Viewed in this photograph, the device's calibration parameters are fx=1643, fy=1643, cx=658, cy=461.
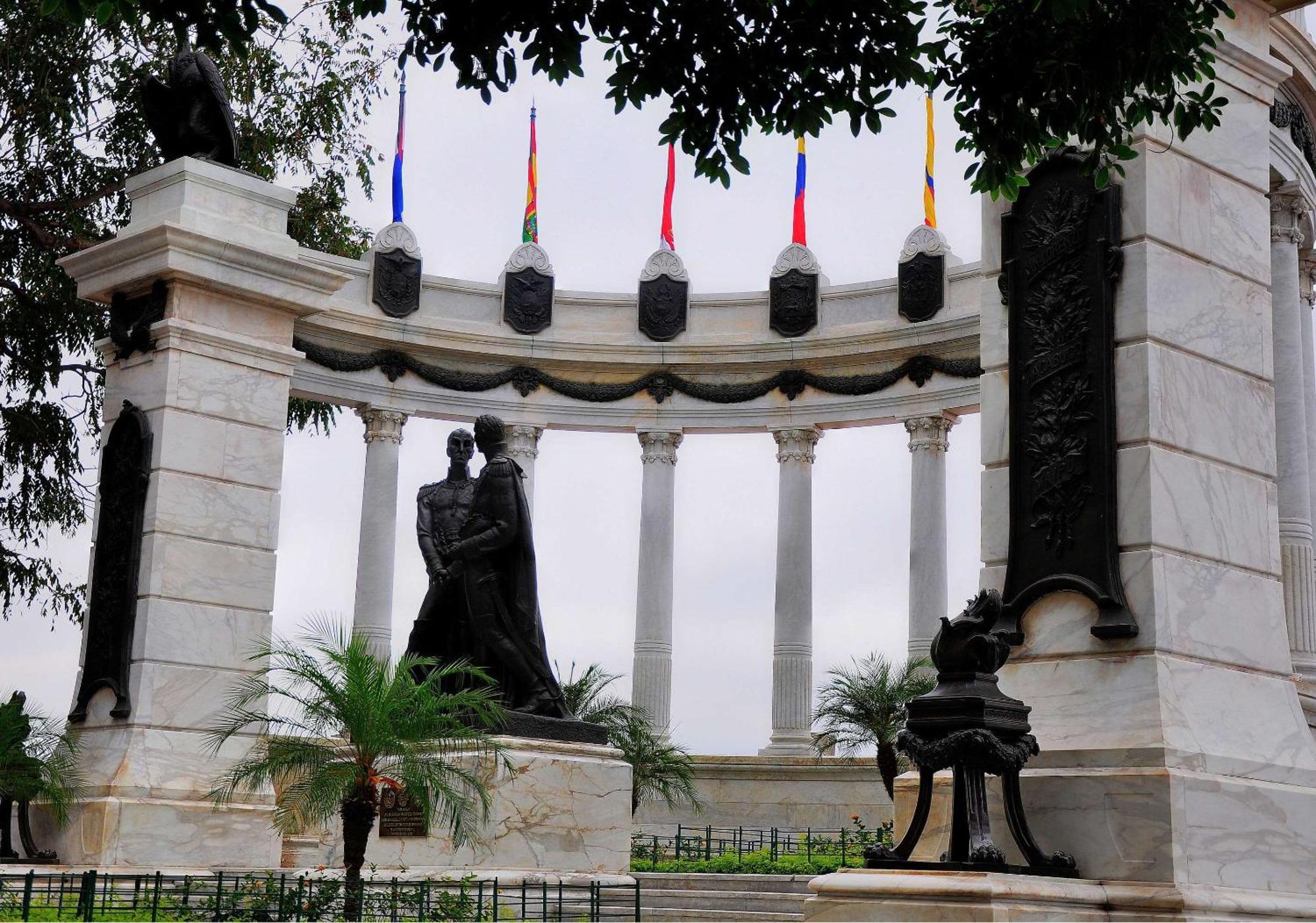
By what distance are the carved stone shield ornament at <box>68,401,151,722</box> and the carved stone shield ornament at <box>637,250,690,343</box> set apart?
26.4 meters

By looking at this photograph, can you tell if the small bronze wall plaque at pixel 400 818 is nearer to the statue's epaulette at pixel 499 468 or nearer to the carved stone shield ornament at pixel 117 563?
the carved stone shield ornament at pixel 117 563

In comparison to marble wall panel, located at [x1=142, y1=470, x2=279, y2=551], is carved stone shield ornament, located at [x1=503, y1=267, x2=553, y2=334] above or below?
above

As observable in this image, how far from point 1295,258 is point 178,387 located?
2036 centimetres

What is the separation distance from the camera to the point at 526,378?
150 ft

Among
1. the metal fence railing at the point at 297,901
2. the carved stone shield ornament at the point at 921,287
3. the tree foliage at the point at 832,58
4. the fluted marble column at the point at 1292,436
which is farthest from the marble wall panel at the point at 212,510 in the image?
the carved stone shield ornament at the point at 921,287

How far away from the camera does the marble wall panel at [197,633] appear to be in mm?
20125

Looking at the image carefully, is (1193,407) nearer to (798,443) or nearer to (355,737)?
(355,737)

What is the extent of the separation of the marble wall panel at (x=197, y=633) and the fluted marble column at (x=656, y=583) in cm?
2213

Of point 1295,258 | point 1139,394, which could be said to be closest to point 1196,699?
point 1139,394

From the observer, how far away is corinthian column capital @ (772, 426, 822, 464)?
1753 inches

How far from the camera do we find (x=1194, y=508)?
12.5m

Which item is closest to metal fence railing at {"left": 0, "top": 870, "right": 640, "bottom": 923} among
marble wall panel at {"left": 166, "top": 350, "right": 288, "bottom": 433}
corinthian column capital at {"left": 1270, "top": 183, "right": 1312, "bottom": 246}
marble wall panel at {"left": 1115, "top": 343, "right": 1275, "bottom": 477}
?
marble wall panel at {"left": 1115, "top": 343, "right": 1275, "bottom": 477}

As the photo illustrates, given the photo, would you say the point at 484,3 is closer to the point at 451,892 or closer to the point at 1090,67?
the point at 1090,67

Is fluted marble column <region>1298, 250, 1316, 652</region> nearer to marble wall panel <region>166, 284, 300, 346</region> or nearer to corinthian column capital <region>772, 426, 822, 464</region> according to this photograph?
corinthian column capital <region>772, 426, 822, 464</region>
